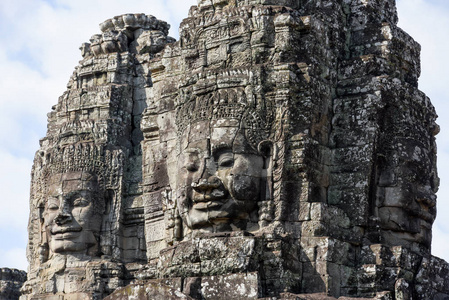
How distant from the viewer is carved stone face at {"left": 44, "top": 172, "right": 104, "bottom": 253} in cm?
2714

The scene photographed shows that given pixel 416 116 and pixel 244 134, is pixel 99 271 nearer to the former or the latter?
pixel 244 134

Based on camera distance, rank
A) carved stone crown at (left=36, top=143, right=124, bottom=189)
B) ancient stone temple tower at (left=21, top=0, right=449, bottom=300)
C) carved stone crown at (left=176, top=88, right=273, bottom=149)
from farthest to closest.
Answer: carved stone crown at (left=36, top=143, right=124, bottom=189) < carved stone crown at (left=176, top=88, right=273, bottom=149) < ancient stone temple tower at (left=21, top=0, right=449, bottom=300)

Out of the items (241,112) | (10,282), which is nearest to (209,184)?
(241,112)

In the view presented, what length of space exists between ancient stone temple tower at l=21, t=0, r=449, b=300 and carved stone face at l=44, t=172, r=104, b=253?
803mm

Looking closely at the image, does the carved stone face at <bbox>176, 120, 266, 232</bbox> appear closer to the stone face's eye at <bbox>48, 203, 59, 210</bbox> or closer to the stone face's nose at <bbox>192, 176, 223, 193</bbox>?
the stone face's nose at <bbox>192, 176, 223, 193</bbox>

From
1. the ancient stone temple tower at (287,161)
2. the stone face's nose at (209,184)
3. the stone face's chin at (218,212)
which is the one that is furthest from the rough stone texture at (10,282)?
the stone face's nose at (209,184)

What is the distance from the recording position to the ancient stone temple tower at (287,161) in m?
22.8

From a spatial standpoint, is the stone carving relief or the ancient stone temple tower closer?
the ancient stone temple tower

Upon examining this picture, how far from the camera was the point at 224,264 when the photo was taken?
2250 centimetres

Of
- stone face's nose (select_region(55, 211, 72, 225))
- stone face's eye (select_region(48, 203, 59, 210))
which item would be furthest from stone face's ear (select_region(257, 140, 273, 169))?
stone face's eye (select_region(48, 203, 59, 210))

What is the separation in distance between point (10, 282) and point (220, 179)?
371 inches

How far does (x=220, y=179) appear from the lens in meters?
23.5

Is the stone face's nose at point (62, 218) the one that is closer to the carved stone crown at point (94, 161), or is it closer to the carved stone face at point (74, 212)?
the carved stone face at point (74, 212)

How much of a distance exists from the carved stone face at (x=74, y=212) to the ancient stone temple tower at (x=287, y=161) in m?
0.80
